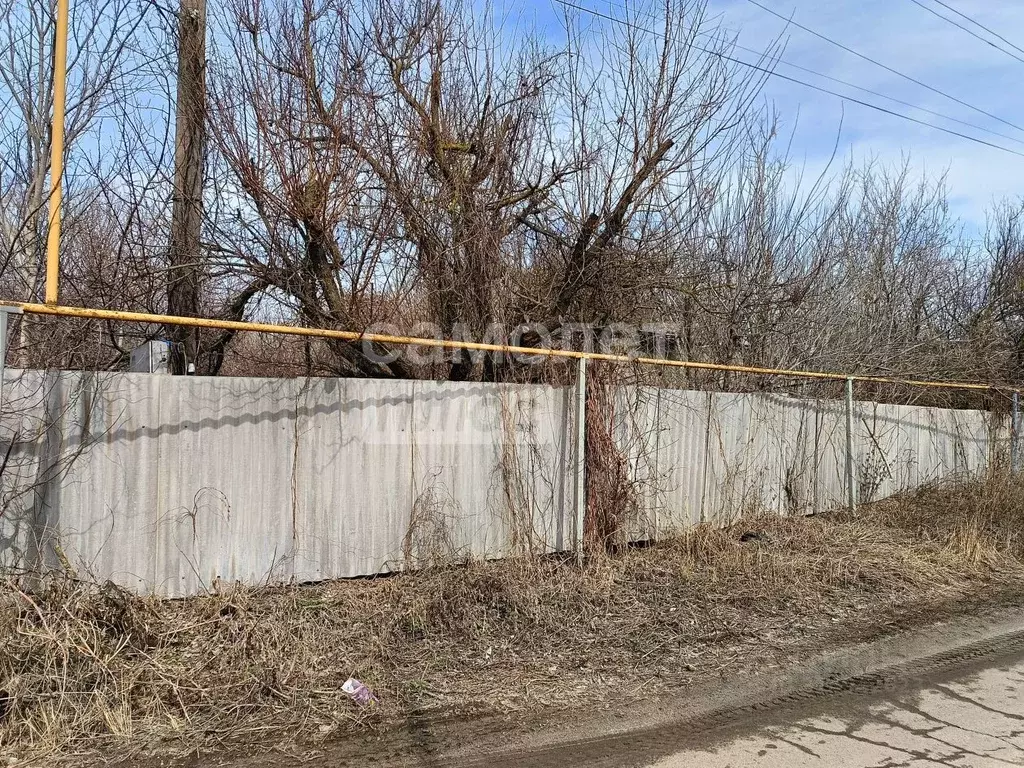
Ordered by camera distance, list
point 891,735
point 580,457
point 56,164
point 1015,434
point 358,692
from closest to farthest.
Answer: point 891,735
point 358,692
point 56,164
point 580,457
point 1015,434

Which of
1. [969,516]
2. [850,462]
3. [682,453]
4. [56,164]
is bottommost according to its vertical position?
[969,516]

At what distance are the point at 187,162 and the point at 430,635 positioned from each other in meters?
4.09

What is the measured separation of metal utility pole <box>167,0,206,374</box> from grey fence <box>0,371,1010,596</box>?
1.48 m

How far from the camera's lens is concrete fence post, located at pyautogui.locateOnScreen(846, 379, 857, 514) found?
8008mm

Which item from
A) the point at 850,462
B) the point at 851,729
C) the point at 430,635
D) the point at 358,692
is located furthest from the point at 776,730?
the point at 850,462

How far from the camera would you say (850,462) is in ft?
26.7

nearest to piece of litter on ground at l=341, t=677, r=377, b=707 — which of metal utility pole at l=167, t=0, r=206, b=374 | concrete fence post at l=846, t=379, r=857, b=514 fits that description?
metal utility pole at l=167, t=0, r=206, b=374

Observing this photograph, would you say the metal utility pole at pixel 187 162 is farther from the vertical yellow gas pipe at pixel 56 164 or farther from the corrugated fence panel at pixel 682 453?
the corrugated fence panel at pixel 682 453

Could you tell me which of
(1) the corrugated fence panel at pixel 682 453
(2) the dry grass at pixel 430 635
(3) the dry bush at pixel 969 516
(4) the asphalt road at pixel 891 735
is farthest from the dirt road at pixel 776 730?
(3) the dry bush at pixel 969 516

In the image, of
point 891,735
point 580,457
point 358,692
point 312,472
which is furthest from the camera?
point 580,457

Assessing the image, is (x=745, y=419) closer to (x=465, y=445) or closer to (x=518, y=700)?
(x=465, y=445)

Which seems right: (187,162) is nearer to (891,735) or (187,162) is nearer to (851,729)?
(851,729)

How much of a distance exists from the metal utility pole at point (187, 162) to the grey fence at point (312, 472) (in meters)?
1.48

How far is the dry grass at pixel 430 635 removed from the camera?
3.19m
